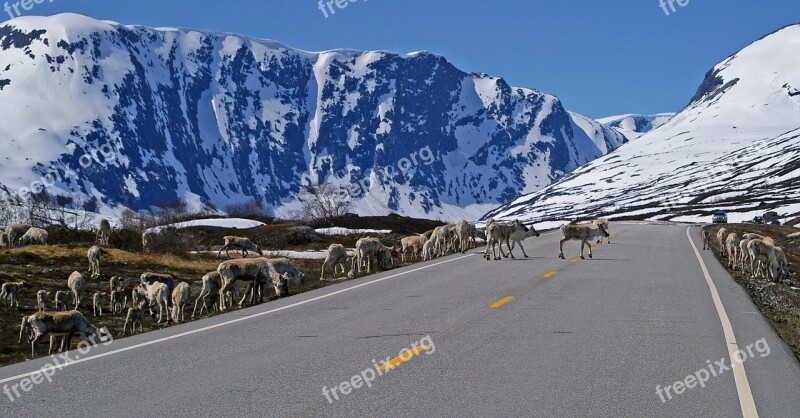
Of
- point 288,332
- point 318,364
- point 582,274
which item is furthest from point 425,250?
point 318,364

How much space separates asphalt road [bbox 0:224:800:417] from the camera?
8758 millimetres

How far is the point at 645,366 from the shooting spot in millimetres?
10617

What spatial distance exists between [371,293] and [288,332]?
19.2ft

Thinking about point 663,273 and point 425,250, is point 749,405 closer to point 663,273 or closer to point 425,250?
point 663,273

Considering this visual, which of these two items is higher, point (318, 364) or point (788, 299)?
point (318, 364)

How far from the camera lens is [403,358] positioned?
36.2 feet

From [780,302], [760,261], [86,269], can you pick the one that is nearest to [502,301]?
[780,302]
